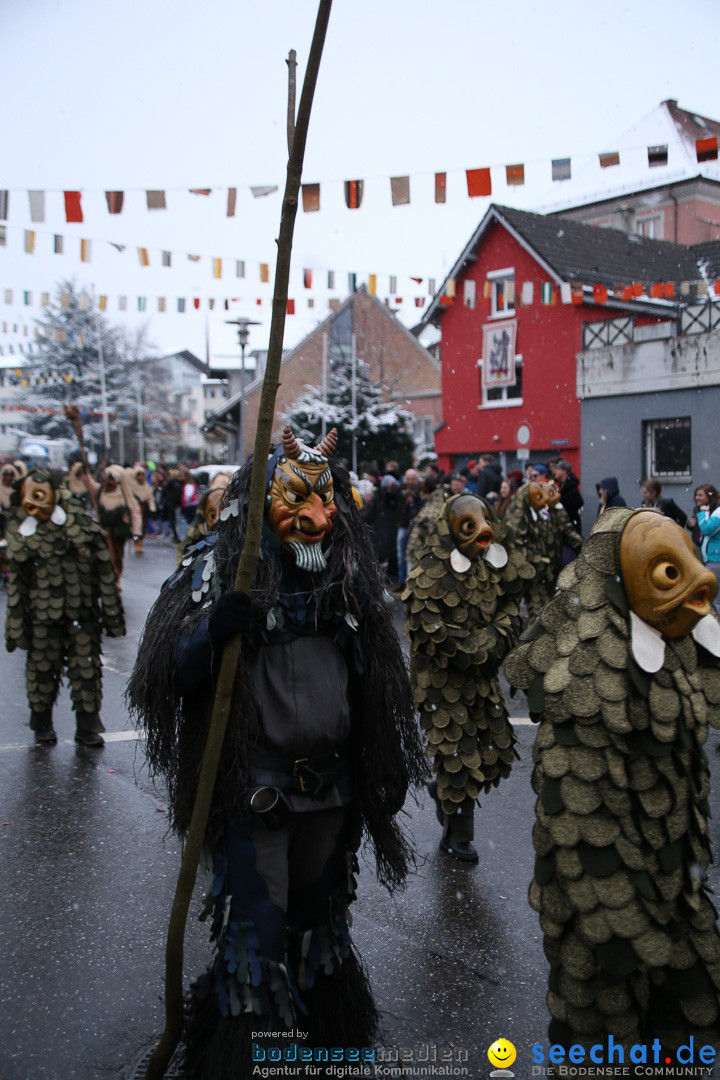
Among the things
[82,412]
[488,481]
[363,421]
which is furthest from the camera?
[82,412]

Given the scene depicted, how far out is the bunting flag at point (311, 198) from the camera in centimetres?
934

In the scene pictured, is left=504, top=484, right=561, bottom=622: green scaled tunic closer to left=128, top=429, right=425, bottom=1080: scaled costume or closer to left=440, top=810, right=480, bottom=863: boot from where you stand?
left=440, top=810, right=480, bottom=863: boot

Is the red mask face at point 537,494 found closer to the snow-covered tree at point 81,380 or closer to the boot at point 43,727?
the boot at point 43,727

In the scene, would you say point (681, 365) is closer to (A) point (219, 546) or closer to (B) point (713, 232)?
Result: (A) point (219, 546)

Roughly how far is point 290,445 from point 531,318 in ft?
72.4

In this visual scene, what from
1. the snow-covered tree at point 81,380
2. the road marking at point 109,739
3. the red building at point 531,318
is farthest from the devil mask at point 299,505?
the snow-covered tree at point 81,380

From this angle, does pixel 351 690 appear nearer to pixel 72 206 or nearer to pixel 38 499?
pixel 38 499

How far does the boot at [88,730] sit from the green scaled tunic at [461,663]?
270 cm

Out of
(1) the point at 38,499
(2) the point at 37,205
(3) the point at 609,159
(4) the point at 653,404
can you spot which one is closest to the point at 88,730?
(1) the point at 38,499

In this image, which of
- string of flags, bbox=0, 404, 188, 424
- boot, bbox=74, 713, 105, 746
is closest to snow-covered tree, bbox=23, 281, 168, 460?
string of flags, bbox=0, 404, 188, 424

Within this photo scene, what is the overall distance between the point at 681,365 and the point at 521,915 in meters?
15.6

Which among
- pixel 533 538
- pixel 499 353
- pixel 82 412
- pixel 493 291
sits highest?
pixel 493 291

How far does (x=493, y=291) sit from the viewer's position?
2445 centimetres

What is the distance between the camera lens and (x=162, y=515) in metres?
24.6
